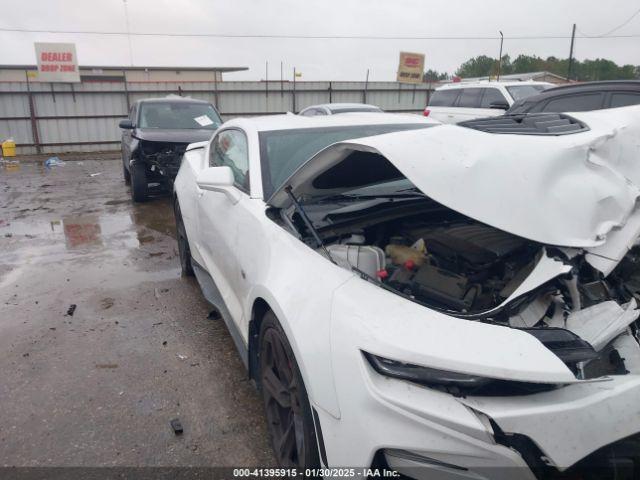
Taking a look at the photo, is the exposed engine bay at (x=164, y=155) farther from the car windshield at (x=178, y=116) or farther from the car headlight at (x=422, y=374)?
the car headlight at (x=422, y=374)

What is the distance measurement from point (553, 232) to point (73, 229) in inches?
268

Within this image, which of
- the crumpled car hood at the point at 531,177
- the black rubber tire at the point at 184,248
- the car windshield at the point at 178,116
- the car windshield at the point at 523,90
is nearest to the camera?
the crumpled car hood at the point at 531,177

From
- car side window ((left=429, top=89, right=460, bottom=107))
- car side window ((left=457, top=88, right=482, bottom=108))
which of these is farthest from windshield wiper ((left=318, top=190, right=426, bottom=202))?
car side window ((left=429, top=89, right=460, bottom=107))

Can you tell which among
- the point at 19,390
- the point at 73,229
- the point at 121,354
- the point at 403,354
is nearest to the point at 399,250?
the point at 403,354

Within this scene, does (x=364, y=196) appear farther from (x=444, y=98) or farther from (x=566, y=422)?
(x=444, y=98)

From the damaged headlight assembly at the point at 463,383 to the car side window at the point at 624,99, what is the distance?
4.81m

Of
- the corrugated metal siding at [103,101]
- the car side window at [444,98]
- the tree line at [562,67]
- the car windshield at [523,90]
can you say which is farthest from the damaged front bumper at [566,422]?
the tree line at [562,67]

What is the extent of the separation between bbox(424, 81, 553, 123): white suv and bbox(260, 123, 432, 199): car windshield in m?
7.57

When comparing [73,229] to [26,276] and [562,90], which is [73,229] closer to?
[26,276]

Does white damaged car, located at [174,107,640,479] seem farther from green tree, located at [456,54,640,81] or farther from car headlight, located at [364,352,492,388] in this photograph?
green tree, located at [456,54,640,81]

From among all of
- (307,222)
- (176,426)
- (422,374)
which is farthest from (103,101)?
(422,374)

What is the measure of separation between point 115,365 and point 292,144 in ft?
6.21

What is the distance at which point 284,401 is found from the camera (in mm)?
2031

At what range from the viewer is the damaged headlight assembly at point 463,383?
1.39 m
